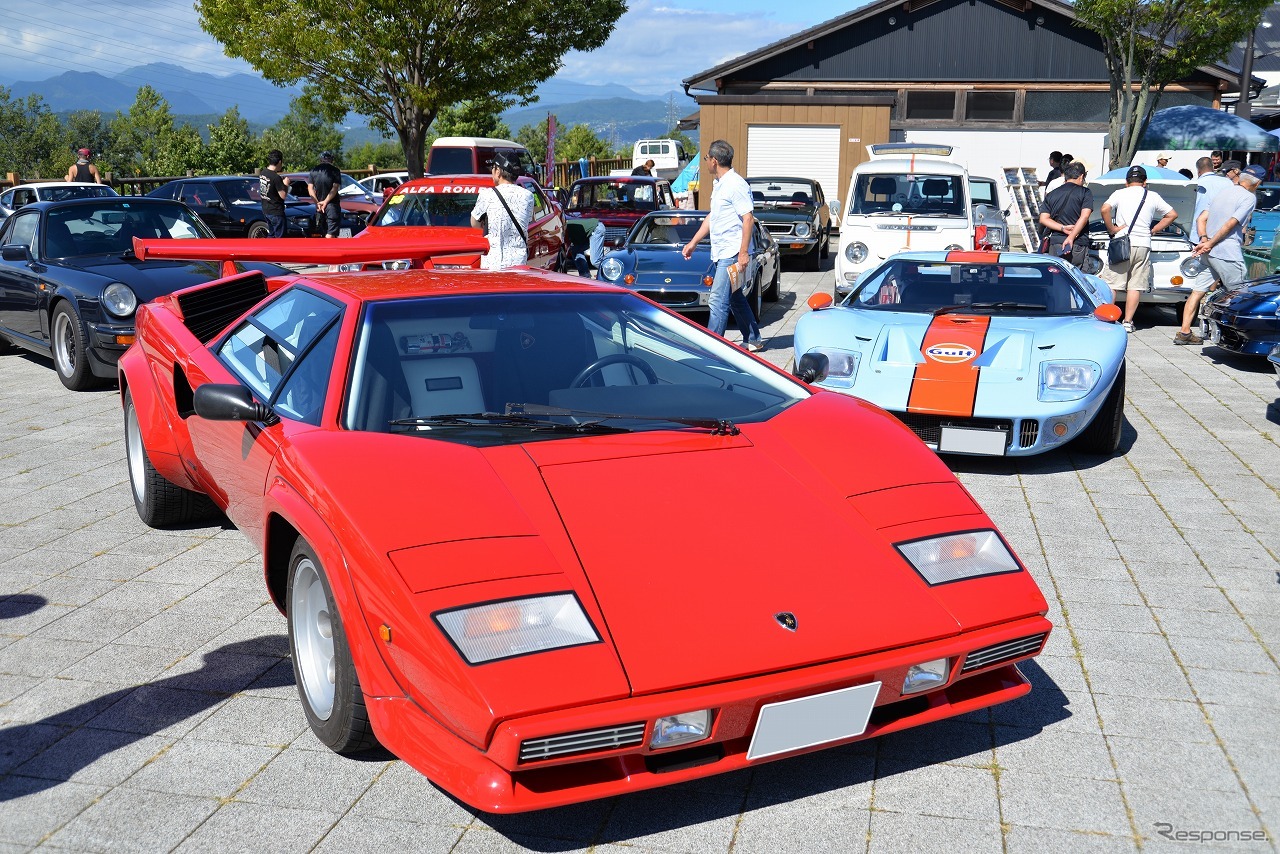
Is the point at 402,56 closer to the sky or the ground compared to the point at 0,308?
closer to the sky

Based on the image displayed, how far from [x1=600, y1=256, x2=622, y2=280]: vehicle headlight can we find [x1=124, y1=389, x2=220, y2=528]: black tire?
627 cm

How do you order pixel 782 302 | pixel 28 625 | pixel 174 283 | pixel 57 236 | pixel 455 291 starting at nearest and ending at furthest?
pixel 455 291, pixel 28 625, pixel 174 283, pixel 57 236, pixel 782 302

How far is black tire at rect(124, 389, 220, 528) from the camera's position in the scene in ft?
16.0

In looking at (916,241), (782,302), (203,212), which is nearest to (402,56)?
(203,212)

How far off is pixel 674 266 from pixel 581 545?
28.0 feet

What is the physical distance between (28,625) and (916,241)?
10560mm

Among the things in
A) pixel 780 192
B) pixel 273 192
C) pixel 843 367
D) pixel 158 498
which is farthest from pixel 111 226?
pixel 780 192

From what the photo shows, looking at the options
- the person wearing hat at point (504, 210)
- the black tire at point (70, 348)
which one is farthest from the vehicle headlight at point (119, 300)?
the person wearing hat at point (504, 210)

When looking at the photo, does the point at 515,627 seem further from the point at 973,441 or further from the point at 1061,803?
the point at 973,441

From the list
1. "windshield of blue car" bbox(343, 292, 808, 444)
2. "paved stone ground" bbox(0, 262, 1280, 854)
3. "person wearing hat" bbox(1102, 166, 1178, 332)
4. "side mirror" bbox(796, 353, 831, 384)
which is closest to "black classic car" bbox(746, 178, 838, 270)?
"person wearing hat" bbox(1102, 166, 1178, 332)

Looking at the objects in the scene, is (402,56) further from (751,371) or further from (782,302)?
(751,371)

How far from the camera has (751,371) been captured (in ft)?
12.7

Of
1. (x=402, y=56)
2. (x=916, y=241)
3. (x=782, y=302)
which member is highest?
(x=402, y=56)

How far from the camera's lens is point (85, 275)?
8133 mm
